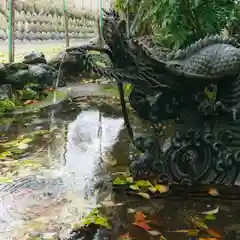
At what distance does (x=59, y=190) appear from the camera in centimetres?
407

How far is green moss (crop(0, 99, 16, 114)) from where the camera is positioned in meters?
7.22

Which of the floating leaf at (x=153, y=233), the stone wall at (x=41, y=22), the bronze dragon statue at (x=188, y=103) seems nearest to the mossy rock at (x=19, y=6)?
the stone wall at (x=41, y=22)

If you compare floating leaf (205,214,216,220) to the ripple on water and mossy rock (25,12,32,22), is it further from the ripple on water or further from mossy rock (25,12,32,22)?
mossy rock (25,12,32,22)

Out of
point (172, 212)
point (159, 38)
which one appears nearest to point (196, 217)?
point (172, 212)

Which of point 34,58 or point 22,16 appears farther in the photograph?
point 22,16

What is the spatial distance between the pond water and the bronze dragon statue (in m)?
0.33

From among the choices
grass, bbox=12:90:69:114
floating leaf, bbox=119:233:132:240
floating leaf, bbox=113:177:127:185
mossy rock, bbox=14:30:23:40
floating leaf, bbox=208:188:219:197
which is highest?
mossy rock, bbox=14:30:23:40

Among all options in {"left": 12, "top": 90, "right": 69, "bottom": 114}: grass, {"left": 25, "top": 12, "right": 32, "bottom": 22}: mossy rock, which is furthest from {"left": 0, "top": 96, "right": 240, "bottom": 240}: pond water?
{"left": 25, "top": 12, "right": 32, "bottom": 22}: mossy rock

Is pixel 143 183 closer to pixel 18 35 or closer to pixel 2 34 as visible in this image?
pixel 2 34

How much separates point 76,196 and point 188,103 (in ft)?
4.20

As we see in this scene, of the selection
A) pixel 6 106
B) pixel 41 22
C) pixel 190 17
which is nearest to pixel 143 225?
pixel 190 17

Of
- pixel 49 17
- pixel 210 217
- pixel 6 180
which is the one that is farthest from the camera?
pixel 49 17

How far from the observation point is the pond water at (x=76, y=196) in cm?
326

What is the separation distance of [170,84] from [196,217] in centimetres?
114
